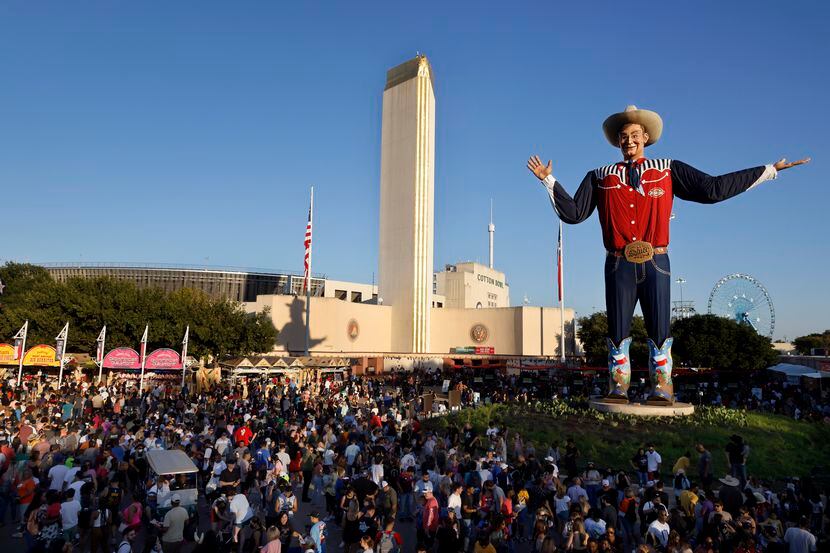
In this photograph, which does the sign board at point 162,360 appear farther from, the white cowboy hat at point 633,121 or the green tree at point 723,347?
the green tree at point 723,347

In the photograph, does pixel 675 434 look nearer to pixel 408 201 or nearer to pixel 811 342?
pixel 408 201

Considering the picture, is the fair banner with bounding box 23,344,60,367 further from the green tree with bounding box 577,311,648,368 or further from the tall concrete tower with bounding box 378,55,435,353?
the green tree with bounding box 577,311,648,368

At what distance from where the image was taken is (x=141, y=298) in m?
41.5

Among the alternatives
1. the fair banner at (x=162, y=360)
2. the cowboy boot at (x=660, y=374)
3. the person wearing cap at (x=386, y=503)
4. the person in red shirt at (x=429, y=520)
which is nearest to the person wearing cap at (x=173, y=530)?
the person wearing cap at (x=386, y=503)

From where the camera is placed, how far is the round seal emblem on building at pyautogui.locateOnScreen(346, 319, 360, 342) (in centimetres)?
5580

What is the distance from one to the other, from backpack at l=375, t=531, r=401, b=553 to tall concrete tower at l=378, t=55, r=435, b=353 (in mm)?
49035

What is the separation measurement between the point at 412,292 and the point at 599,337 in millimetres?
19787

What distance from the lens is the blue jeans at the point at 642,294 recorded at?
68.3ft

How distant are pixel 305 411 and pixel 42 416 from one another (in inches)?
370

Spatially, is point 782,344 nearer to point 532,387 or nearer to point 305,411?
point 532,387

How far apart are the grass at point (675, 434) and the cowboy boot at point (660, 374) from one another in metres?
0.80

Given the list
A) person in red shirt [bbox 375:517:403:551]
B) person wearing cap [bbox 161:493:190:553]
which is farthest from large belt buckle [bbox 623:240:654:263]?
person wearing cap [bbox 161:493:190:553]

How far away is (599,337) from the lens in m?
60.5

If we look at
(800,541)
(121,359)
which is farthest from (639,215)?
(121,359)
